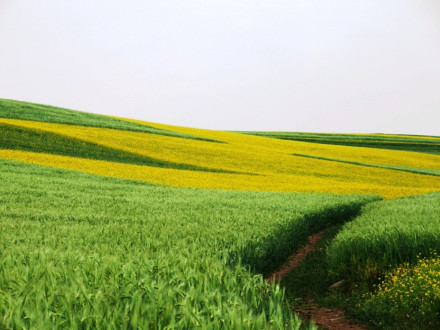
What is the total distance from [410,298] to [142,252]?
4811 mm

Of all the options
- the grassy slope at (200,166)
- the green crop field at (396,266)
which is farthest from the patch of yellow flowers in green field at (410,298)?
the grassy slope at (200,166)

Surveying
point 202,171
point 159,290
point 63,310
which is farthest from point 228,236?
point 202,171

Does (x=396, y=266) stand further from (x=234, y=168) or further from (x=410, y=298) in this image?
(x=234, y=168)

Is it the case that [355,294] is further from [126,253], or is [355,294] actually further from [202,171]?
[202,171]

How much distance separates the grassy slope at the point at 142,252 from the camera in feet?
12.0

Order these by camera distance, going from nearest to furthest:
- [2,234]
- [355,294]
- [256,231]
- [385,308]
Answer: [385,308]
[2,234]
[355,294]
[256,231]

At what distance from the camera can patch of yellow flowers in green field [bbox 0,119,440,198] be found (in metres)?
24.7

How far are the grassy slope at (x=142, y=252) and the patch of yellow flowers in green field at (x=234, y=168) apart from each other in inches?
208

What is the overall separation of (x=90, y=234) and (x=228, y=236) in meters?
2.78

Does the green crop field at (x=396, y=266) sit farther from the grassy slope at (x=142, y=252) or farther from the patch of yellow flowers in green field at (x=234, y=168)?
the patch of yellow flowers in green field at (x=234, y=168)

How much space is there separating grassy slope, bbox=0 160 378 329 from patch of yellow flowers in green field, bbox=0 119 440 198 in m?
5.29

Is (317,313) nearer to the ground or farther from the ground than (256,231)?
nearer to the ground

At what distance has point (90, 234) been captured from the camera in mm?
8477

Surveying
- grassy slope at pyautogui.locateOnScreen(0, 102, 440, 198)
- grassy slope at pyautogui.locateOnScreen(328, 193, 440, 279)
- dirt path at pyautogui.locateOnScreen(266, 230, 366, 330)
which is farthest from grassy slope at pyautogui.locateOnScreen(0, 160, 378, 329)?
grassy slope at pyautogui.locateOnScreen(0, 102, 440, 198)
